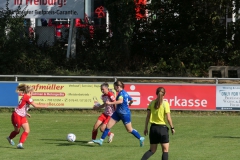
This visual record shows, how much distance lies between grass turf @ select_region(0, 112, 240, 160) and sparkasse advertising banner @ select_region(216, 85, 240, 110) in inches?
18.0

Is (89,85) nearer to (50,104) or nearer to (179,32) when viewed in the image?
(50,104)

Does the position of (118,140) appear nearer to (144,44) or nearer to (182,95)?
(182,95)

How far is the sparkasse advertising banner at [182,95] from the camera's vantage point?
86.7ft

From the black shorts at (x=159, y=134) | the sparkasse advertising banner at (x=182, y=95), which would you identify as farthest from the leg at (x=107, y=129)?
the sparkasse advertising banner at (x=182, y=95)

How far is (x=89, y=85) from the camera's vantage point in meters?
26.6

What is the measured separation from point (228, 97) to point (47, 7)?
45.5ft

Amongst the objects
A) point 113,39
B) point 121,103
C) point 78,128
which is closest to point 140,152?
point 121,103

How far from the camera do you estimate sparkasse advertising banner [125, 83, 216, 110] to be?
2644 cm

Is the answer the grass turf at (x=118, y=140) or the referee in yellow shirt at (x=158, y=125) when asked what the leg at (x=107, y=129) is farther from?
the referee in yellow shirt at (x=158, y=125)

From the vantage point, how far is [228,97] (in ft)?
86.2

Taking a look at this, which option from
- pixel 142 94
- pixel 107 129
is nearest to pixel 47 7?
pixel 142 94

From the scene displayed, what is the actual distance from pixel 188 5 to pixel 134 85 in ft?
38.6

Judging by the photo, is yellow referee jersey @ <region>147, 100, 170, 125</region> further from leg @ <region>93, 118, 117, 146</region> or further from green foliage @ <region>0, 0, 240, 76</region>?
green foliage @ <region>0, 0, 240, 76</region>

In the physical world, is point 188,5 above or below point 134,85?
above
